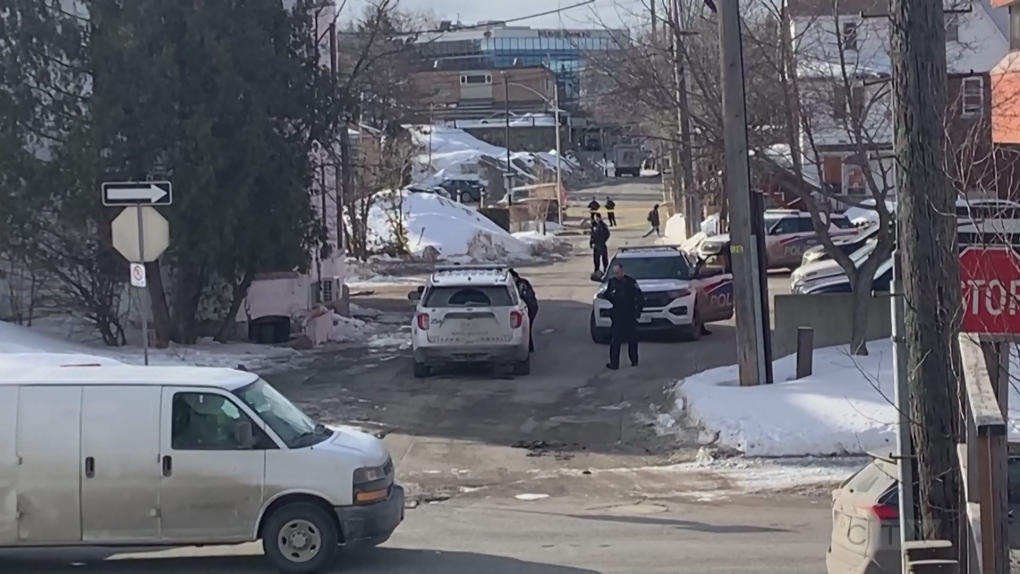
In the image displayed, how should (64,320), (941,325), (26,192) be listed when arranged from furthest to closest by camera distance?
(64,320) < (26,192) < (941,325)

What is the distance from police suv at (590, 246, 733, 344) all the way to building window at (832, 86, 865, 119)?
581cm

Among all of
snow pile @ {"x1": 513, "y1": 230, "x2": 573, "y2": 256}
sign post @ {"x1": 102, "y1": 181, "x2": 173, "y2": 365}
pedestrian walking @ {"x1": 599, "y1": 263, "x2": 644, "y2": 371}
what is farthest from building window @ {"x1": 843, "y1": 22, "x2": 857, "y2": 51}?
snow pile @ {"x1": 513, "y1": 230, "x2": 573, "y2": 256}

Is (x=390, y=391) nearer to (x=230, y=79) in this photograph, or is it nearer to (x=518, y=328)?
(x=518, y=328)

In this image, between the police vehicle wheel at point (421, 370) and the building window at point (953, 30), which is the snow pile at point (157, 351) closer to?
the police vehicle wheel at point (421, 370)

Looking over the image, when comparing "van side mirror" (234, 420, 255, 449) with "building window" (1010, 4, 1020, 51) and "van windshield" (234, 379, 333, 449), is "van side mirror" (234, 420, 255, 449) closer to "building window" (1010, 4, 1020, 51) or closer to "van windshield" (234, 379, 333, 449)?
"van windshield" (234, 379, 333, 449)

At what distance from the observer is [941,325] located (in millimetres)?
7727

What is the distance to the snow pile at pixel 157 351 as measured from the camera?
2133 centimetres

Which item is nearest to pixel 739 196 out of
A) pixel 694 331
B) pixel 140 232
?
pixel 694 331

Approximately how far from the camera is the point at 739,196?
1792 cm

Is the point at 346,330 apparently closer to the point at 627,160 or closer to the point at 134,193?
the point at 134,193

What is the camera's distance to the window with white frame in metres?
18.4

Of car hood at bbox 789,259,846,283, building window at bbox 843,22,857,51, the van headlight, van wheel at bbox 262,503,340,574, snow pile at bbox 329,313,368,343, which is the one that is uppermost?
building window at bbox 843,22,857,51

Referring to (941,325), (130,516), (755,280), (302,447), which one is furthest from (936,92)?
(755,280)

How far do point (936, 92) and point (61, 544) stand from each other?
279 inches
